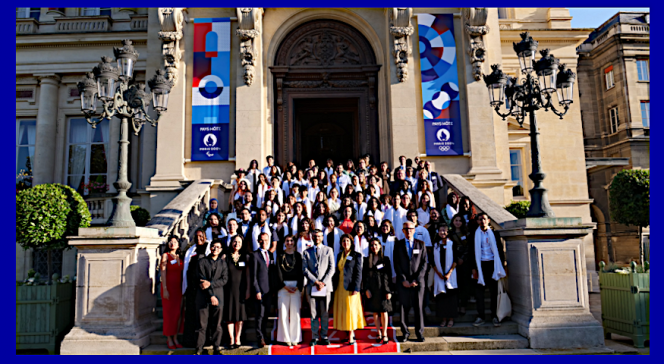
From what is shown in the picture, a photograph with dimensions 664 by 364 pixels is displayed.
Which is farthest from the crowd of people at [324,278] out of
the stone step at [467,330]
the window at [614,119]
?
the window at [614,119]

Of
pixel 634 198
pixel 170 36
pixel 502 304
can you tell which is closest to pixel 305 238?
pixel 502 304

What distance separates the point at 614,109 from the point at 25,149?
2961cm

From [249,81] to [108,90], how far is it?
7017 millimetres

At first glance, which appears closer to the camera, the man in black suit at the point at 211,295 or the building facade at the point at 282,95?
the man in black suit at the point at 211,295

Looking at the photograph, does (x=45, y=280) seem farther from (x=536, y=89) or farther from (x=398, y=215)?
(x=536, y=89)

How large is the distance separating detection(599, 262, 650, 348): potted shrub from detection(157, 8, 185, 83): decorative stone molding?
12796mm

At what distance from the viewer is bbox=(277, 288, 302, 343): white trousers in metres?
8.23

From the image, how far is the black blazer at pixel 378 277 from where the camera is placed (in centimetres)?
833

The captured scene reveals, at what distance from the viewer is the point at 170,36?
15.6m

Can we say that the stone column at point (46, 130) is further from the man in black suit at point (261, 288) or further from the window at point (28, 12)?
the man in black suit at point (261, 288)

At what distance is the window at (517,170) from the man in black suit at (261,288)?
42.5 ft

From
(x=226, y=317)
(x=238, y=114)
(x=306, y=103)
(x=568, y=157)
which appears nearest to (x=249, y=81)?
(x=238, y=114)

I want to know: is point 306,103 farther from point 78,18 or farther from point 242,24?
point 78,18

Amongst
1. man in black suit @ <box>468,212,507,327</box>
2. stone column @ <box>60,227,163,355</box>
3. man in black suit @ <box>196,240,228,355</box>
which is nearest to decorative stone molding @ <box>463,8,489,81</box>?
man in black suit @ <box>468,212,507,327</box>
